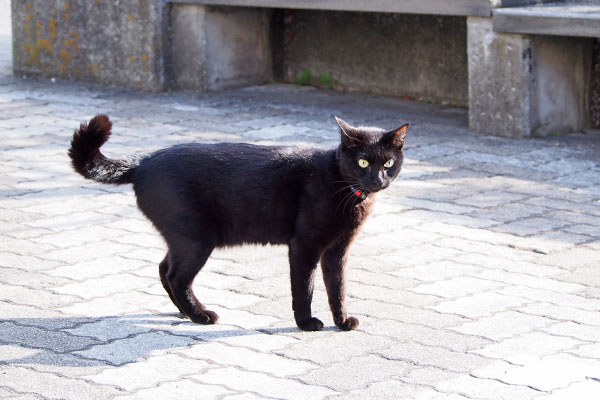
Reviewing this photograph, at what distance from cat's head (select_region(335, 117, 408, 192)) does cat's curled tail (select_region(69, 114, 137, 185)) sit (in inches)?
36.6

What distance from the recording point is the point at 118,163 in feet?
13.1

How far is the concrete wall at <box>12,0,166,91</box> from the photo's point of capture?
29.7 ft

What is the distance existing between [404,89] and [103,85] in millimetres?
3084

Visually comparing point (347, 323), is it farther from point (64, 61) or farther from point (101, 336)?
point (64, 61)

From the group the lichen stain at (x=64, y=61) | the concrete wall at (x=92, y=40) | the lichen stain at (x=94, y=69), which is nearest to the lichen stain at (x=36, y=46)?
the concrete wall at (x=92, y=40)

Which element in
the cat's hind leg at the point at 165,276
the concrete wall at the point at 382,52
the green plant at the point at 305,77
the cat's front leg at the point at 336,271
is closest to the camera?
the cat's front leg at the point at 336,271

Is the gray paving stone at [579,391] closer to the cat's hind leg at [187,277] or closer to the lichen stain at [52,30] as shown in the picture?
the cat's hind leg at [187,277]

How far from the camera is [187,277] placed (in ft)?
13.0

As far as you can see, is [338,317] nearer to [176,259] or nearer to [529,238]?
[176,259]

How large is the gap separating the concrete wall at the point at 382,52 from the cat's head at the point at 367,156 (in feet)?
15.4

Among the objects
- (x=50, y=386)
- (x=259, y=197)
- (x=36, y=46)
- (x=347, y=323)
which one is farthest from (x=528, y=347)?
(x=36, y=46)

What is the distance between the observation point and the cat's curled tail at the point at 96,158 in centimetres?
388

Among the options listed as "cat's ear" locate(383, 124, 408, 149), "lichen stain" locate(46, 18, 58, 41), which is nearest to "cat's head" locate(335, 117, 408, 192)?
"cat's ear" locate(383, 124, 408, 149)

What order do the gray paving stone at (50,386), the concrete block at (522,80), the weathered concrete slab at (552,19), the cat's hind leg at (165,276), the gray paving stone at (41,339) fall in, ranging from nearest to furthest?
the gray paving stone at (50,386), the gray paving stone at (41,339), the cat's hind leg at (165,276), the weathered concrete slab at (552,19), the concrete block at (522,80)
